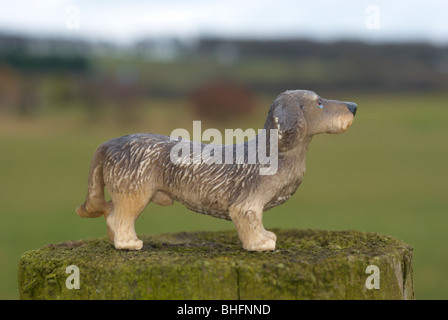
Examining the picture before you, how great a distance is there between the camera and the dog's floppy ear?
3.13 meters

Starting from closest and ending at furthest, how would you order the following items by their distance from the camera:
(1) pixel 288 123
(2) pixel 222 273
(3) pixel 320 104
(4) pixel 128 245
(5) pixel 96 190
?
1. (2) pixel 222 273
2. (1) pixel 288 123
3. (3) pixel 320 104
4. (4) pixel 128 245
5. (5) pixel 96 190

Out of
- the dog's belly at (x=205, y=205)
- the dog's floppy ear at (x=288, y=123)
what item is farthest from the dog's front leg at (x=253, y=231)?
the dog's floppy ear at (x=288, y=123)

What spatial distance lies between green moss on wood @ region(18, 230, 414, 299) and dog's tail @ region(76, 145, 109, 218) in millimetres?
365

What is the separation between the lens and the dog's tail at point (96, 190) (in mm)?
3451

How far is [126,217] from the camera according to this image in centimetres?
335

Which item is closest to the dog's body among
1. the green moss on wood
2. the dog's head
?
the dog's head

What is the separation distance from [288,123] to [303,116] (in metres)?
0.12

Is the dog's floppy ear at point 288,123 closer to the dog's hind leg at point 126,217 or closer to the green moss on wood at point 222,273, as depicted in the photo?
the green moss on wood at point 222,273

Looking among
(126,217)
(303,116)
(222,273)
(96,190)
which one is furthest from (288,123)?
(96,190)

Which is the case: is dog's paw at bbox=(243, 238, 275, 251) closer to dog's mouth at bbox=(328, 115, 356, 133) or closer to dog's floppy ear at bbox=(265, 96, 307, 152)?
dog's floppy ear at bbox=(265, 96, 307, 152)

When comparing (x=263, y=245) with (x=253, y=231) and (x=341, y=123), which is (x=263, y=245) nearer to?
(x=253, y=231)

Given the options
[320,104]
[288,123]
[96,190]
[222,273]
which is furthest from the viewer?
[96,190]

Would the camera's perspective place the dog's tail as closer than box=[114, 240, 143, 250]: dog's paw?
No

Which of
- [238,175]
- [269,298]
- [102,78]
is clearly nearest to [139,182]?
[238,175]
